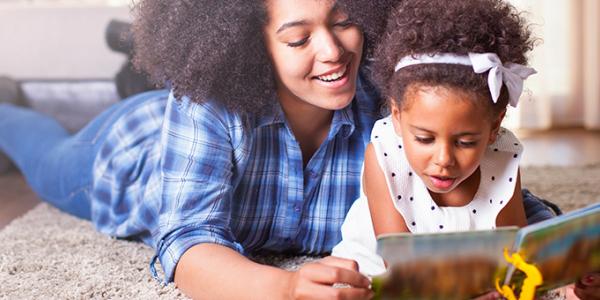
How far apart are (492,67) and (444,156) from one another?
0.15m

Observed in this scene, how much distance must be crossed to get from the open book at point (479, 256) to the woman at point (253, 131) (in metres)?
0.19

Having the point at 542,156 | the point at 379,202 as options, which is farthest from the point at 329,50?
the point at 542,156

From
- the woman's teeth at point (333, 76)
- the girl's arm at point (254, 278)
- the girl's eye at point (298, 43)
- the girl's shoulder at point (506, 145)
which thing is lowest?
the girl's arm at point (254, 278)

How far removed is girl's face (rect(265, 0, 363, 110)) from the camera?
139 centimetres

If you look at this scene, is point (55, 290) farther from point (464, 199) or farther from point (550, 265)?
point (550, 265)

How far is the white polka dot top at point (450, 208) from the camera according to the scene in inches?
51.8

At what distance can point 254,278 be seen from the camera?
127 centimetres

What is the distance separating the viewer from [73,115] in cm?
291

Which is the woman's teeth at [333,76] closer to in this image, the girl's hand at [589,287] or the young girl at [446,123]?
the young girl at [446,123]

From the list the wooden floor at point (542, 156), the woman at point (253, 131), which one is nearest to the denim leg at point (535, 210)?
the woman at point (253, 131)

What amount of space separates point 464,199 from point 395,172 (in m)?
0.12

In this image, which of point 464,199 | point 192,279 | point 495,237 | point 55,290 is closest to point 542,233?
point 495,237

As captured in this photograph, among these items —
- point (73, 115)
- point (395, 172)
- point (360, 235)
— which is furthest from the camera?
point (73, 115)

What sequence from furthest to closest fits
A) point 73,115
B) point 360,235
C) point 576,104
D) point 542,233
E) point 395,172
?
point 576,104, point 73,115, point 360,235, point 395,172, point 542,233
